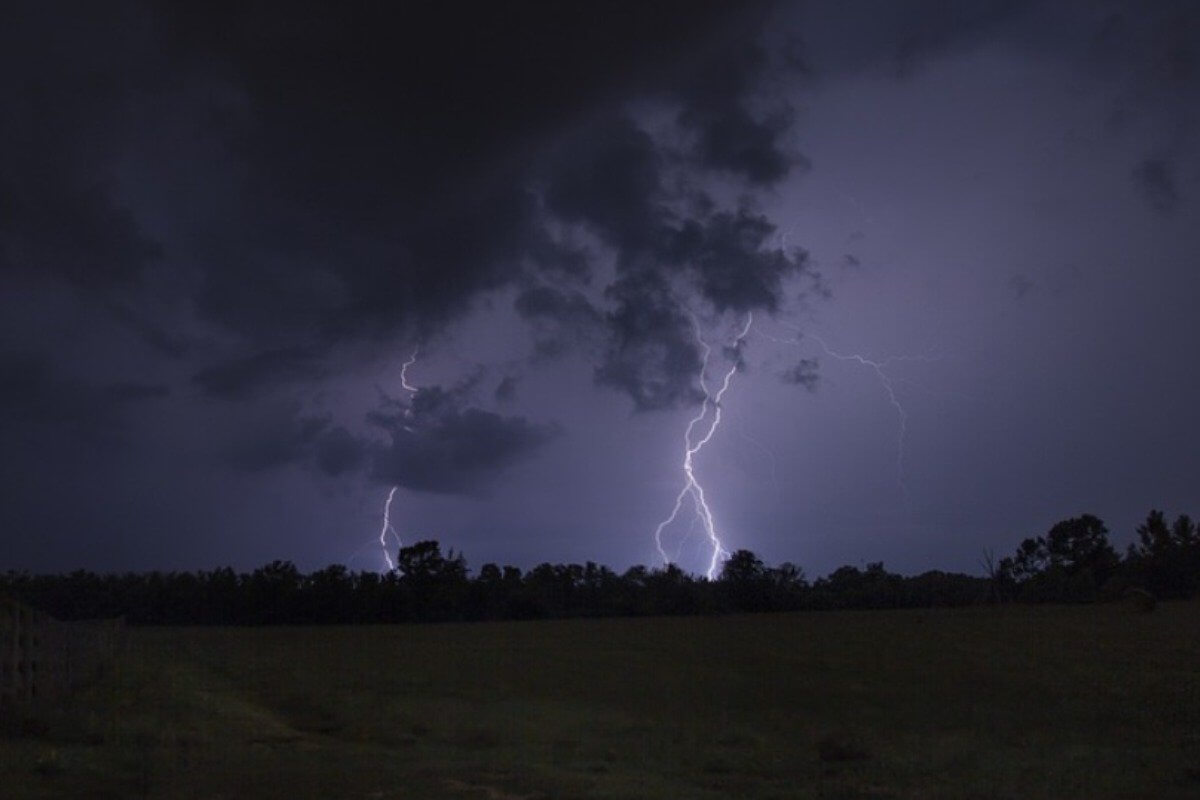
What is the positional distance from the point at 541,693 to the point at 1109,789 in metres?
17.6

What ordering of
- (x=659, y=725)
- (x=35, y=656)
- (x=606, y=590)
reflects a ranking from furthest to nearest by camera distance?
(x=606, y=590) → (x=659, y=725) → (x=35, y=656)

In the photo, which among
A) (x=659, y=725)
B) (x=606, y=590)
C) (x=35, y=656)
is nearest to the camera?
(x=35, y=656)

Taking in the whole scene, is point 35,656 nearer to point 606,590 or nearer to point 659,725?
point 659,725

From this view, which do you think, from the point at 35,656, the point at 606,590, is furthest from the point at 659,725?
the point at 606,590

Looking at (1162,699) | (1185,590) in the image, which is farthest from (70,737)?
(1185,590)

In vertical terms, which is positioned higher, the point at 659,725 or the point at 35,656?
the point at 35,656

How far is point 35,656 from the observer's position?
18.0 meters

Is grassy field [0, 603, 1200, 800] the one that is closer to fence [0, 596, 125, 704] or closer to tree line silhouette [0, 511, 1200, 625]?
fence [0, 596, 125, 704]

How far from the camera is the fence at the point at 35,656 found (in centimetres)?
1603

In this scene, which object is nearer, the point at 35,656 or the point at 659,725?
the point at 35,656

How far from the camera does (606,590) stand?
115375mm

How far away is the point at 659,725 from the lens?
71.9 feet

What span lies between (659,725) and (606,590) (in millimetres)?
94357

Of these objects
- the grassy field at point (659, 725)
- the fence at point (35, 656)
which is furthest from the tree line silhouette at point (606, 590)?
the fence at point (35, 656)
